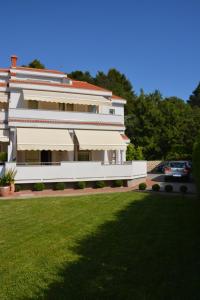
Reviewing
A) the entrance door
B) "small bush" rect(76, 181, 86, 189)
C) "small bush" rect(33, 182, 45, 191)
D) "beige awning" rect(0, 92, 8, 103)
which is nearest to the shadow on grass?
"small bush" rect(33, 182, 45, 191)

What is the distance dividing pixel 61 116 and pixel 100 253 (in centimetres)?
2216

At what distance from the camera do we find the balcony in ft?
94.9

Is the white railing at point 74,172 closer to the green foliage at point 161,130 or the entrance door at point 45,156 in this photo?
the entrance door at point 45,156

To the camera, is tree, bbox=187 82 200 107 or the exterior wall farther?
tree, bbox=187 82 200 107

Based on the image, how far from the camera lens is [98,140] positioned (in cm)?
3064

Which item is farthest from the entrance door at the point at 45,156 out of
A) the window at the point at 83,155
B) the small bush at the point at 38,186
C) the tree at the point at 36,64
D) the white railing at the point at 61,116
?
the tree at the point at 36,64

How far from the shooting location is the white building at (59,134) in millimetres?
27156

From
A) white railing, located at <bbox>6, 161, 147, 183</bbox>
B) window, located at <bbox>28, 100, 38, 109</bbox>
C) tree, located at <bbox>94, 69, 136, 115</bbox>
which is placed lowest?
white railing, located at <bbox>6, 161, 147, 183</bbox>

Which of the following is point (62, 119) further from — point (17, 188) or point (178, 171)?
point (178, 171)

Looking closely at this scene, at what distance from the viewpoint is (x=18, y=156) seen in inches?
1216

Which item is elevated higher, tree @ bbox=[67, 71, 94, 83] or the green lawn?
tree @ bbox=[67, 71, 94, 83]

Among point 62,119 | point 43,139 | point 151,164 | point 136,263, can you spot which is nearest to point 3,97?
point 62,119

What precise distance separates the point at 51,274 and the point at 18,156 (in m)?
23.9

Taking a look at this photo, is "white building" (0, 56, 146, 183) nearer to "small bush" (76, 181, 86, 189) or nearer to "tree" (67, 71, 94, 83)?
"small bush" (76, 181, 86, 189)
